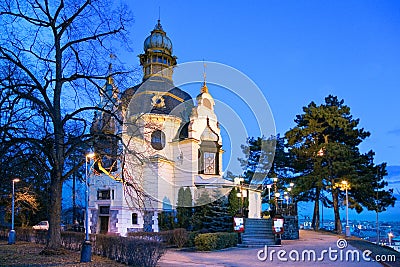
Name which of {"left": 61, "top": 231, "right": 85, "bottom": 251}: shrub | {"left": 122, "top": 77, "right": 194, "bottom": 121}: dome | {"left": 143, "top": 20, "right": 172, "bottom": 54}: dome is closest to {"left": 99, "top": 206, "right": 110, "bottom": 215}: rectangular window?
{"left": 122, "top": 77, "right": 194, "bottom": 121}: dome

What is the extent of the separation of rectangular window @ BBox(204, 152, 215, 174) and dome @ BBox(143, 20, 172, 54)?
Answer: 13617 millimetres

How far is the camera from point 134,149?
15.3 m

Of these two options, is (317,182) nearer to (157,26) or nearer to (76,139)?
(76,139)

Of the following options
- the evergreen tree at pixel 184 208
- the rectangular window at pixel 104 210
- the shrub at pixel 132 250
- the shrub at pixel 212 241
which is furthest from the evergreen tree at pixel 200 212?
the shrub at pixel 132 250

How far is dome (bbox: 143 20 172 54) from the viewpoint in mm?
42347

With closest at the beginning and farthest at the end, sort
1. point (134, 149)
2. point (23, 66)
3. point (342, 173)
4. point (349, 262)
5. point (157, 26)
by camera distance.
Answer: point (349, 262)
point (23, 66)
point (134, 149)
point (342, 173)
point (157, 26)

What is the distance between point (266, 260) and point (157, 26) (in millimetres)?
34657

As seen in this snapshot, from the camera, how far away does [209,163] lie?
34.9 metres

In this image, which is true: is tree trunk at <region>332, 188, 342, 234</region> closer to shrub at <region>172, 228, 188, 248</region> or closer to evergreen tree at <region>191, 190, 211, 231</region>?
evergreen tree at <region>191, 190, 211, 231</region>

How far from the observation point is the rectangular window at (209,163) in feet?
113

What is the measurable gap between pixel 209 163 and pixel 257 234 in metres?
13.0

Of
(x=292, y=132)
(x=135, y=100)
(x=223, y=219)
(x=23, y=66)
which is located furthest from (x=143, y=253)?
(x=292, y=132)

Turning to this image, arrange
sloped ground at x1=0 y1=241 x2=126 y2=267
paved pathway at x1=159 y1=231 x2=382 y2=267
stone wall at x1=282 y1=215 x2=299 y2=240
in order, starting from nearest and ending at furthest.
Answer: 1. sloped ground at x1=0 y1=241 x2=126 y2=267
2. paved pathway at x1=159 y1=231 x2=382 y2=267
3. stone wall at x1=282 y1=215 x2=299 y2=240

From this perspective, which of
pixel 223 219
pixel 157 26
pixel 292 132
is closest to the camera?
pixel 223 219
